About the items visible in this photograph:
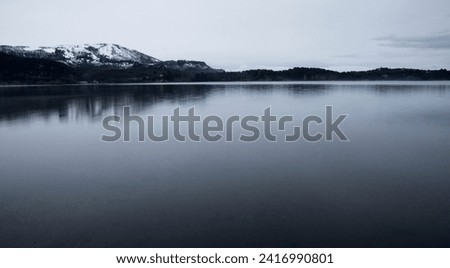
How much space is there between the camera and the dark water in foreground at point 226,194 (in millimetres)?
4801

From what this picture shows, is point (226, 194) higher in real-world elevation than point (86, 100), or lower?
lower

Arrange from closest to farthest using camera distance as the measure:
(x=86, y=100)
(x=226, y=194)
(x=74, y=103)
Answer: (x=226, y=194), (x=74, y=103), (x=86, y=100)

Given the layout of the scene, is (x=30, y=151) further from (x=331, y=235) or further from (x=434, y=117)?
(x=434, y=117)

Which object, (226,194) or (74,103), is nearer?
(226,194)

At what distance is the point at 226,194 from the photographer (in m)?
6.43

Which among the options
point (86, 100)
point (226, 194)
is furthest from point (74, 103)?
point (226, 194)

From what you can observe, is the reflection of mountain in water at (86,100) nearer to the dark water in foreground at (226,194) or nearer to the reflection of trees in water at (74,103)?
the reflection of trees in water at (74,103)

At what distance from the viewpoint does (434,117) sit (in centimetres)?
1734

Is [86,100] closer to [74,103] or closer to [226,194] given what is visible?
[74,103]

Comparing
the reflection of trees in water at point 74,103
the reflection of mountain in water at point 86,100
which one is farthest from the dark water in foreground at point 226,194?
the reflection of mountain in water at point 86,100

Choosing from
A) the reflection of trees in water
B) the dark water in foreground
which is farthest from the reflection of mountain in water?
the dark water in foreground

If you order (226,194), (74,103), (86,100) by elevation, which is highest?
(86,100)

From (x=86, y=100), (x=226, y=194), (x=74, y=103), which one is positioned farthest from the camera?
(x=86, y=100)

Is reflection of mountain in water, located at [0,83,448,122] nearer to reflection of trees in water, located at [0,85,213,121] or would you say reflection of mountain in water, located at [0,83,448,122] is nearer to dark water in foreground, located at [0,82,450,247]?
reflection of trees in water, located at [0,85,213,121]
